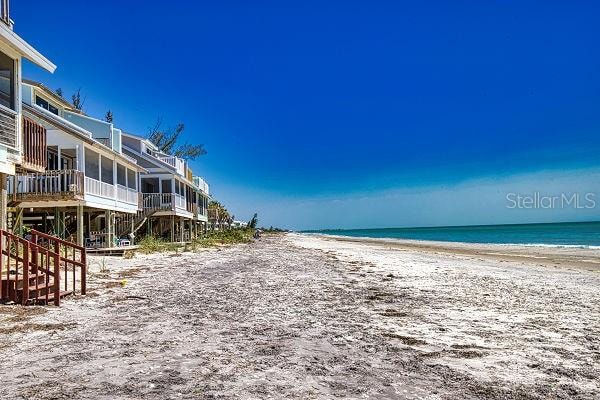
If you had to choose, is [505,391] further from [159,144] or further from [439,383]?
[159,144]

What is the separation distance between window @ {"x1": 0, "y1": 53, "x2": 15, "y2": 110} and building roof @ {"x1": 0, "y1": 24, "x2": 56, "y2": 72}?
318 millimetres

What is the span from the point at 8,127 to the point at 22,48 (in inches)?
70.7

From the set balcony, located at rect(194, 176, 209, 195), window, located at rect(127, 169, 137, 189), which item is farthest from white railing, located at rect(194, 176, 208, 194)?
window, located at rect(127, 169, 137, 189)

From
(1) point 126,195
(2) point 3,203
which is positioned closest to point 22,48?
(2) point 3,203

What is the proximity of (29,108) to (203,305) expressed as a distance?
53.4 feet

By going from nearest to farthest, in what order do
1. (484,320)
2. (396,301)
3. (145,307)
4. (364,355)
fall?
(364,355) < (484,320) < (145,307) < (396,301)

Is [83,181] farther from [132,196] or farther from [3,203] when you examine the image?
[3,203]

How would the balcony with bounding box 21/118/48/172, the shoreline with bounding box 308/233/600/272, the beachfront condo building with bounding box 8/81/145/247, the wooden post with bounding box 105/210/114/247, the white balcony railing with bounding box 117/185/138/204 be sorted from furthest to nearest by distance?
the white balcony railing with bounding box 117/185/138/204 → the wooden post with bounding box 105/210/114/247 → the shoreline with bounding box 308/233/600/272 → the beachfront condo building with bounding box 8/81/145/247 → the balcony with bounding box 21/118/48/172

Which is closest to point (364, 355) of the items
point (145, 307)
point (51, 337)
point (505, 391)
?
point (505, 391)

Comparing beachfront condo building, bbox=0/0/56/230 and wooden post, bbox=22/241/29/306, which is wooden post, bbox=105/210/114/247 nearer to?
beachfront condo building, bbox=0/0/56/230

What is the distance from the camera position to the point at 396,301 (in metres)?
8.30

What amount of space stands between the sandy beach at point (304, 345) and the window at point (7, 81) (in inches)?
199

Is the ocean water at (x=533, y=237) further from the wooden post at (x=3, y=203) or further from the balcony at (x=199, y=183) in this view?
the wooden post at (x=3, y=203)

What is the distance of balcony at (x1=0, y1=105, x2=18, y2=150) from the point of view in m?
10.2
